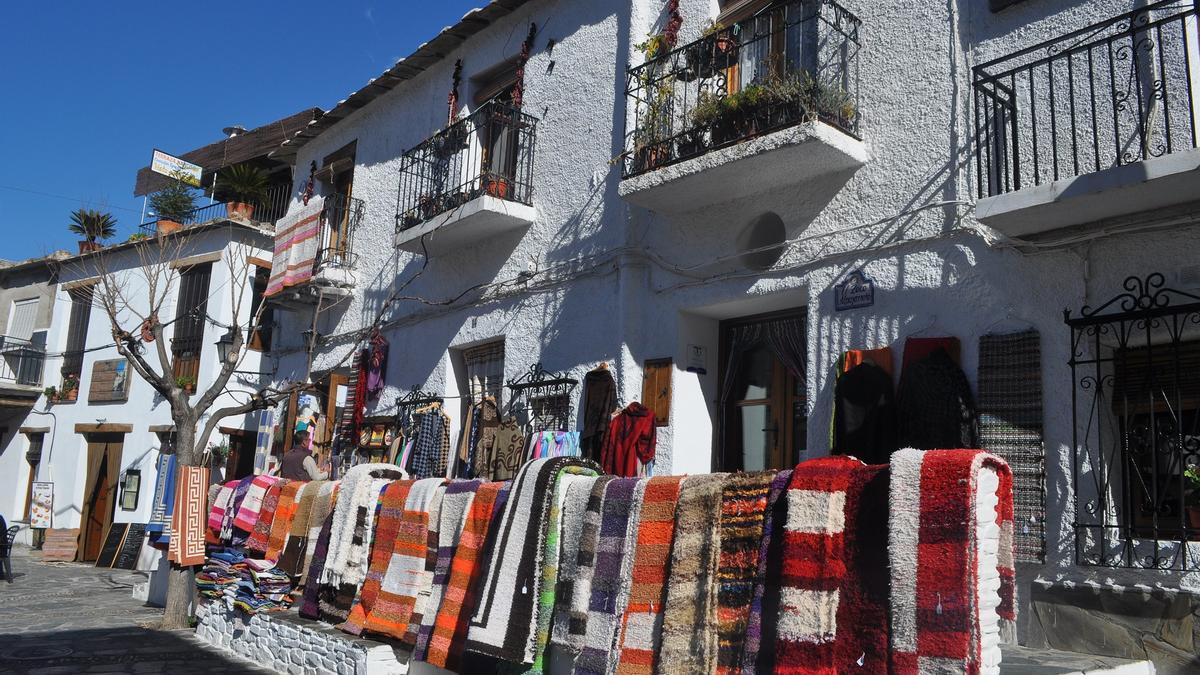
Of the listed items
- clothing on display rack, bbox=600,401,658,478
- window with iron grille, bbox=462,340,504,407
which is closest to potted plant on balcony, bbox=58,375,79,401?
window with iron grille, bbox=462,340,504,407

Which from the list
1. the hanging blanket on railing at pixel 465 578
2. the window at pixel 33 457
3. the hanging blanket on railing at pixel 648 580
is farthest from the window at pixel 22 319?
the hanging blanket on railing at pixel 648 580

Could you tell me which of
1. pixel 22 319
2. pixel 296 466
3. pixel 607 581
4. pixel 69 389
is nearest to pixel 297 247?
pixel 296 466

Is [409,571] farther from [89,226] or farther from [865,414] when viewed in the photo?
[89,226]

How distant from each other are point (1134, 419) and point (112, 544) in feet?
53.5

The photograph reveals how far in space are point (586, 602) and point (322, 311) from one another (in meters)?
10.0

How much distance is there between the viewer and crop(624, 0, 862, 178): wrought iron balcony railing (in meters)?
7.44

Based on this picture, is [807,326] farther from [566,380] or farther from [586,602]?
[586,602]

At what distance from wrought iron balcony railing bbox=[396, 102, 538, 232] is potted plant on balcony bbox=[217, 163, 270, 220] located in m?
6.99

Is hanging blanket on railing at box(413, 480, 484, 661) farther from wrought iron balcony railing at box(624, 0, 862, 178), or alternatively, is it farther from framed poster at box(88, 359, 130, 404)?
framed poster at box(88, 359, 130, 404)

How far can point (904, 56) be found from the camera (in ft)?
24.1

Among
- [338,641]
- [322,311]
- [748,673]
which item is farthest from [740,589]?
[322,311]

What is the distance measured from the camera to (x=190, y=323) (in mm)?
17688

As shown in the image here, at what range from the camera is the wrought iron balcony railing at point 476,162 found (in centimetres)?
1069

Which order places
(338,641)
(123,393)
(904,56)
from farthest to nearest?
(123,393) < (904,56) < (338,641)
